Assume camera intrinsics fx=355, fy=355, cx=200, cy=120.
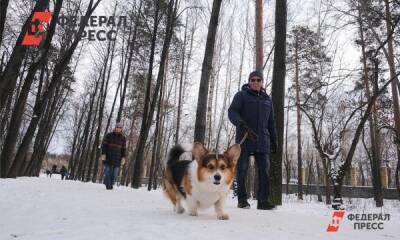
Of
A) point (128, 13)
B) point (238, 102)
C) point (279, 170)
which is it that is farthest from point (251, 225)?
point (128, 13)

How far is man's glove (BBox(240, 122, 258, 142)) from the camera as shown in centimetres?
548

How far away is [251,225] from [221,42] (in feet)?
75.5

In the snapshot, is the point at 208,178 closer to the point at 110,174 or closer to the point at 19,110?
the point at 110,174

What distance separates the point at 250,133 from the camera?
18.2ft

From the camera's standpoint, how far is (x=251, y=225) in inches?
146

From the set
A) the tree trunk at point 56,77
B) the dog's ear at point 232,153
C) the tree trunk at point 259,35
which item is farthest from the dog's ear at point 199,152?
the tree trunk at point 56,77

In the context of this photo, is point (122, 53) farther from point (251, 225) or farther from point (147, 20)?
point (251, 225)

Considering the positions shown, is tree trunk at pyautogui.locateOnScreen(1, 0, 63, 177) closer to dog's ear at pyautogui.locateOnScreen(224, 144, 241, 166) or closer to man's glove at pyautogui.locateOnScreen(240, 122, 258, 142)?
man's glove at pyautogui.locateOnScreen(240, 122, 258, 142)

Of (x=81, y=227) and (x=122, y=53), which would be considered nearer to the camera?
(x=81, y=227)

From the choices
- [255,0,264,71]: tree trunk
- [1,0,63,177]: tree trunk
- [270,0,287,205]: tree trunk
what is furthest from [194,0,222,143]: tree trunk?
[1,0,63,177]: tree trunk

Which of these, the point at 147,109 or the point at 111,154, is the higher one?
the point at 147,109

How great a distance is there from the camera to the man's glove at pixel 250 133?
5.48 meters

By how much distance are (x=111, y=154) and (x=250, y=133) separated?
7.19m

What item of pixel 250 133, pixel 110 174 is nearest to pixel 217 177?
pixel 250 133
